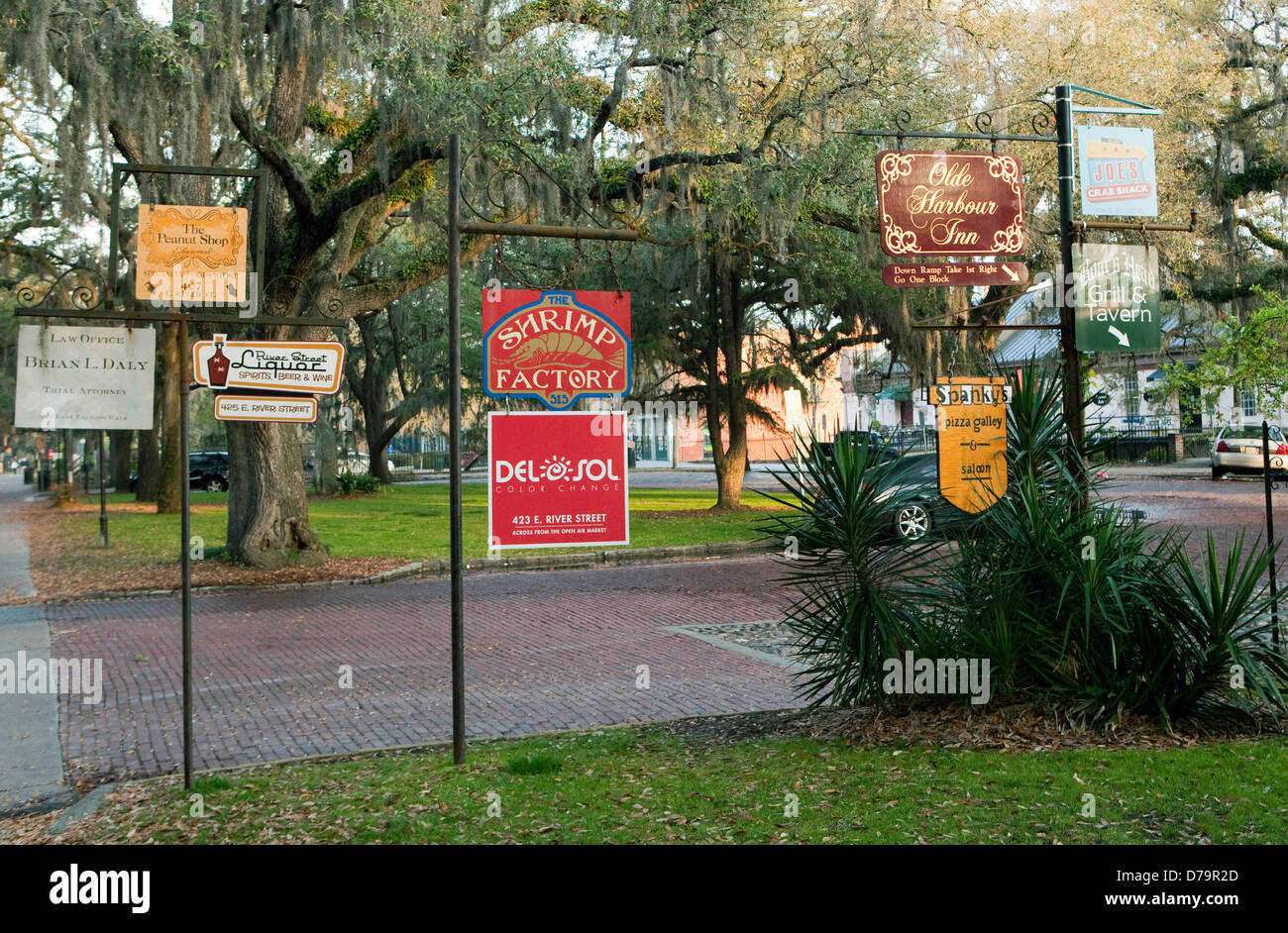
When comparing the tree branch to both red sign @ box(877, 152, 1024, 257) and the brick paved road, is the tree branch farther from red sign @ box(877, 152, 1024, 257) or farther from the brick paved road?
red sign @ box(877, 152, 1024, 257)

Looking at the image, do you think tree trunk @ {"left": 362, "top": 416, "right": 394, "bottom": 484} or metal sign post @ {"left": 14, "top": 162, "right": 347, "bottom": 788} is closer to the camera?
metal sign post @ {"left": 14, "top": 162, "right": 347, "bottom": 788}

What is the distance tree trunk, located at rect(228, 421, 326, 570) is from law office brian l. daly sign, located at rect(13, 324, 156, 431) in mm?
10050

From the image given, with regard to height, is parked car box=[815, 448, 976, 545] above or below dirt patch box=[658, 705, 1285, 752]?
above

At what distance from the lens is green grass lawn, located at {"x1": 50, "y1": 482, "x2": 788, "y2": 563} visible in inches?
779

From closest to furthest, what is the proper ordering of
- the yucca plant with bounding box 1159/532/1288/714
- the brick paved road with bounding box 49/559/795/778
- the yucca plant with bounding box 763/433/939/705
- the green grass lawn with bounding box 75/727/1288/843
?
the green grass lawn with bounding box 75/727/1288/843, the yucca plant with bounding box 1159/532/1288/714, the yucca plant with bounding box 763/433/939/705, the brick paved road with bounding box 49/559/795/778

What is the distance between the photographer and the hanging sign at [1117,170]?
29.4 feet

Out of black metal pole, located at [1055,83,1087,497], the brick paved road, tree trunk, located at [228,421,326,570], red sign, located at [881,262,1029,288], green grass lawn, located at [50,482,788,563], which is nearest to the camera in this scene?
black metal pole, located at [1055,83,1087,497]

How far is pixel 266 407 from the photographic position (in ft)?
22.6

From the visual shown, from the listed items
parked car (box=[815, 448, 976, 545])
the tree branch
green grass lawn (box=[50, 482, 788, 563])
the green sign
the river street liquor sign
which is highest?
the tree branch

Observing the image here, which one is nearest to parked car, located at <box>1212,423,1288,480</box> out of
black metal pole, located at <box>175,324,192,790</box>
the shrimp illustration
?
the shrimp illustration

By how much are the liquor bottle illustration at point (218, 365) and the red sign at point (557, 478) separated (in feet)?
5.31

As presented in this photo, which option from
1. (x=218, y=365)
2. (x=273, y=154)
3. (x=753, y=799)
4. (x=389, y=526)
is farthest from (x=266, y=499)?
(x=753, y=799)

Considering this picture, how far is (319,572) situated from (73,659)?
579 centimetres

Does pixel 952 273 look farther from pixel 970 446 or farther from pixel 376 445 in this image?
pixel 376 445
